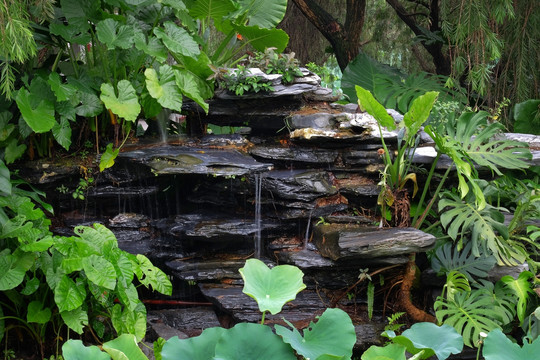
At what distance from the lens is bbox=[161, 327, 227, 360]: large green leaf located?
2.27m

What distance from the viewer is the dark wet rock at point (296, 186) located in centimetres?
478

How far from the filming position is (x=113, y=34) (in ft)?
14.1

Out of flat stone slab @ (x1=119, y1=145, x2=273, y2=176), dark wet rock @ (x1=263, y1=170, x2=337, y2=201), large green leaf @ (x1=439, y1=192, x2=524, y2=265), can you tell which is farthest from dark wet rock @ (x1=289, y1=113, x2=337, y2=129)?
large green leaf @ (x1=439, y1=192, x2=524, y2=265)

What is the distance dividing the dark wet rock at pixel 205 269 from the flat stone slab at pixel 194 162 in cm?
78

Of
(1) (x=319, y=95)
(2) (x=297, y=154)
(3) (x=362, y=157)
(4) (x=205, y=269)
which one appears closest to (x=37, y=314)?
(4) (x=205, y=269)

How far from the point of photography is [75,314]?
3.44 meters

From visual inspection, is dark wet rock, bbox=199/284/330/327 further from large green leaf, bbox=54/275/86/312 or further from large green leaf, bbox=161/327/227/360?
large green leaf, bbox=161/327/227/360

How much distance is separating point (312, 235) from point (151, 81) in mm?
1794

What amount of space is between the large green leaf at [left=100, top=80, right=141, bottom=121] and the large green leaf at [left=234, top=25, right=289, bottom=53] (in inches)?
45.4

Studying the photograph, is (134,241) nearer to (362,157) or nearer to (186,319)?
(186,319)

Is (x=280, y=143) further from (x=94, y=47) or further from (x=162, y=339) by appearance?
(x=162, y=339)

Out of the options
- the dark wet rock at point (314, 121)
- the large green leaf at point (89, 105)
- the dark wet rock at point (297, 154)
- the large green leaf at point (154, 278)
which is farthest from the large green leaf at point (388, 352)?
the large green leaf at point (89, 105)

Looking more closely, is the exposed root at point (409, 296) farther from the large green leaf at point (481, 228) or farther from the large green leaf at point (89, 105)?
the large green leaf at point (89, 105)

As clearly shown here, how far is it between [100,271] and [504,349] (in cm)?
220
